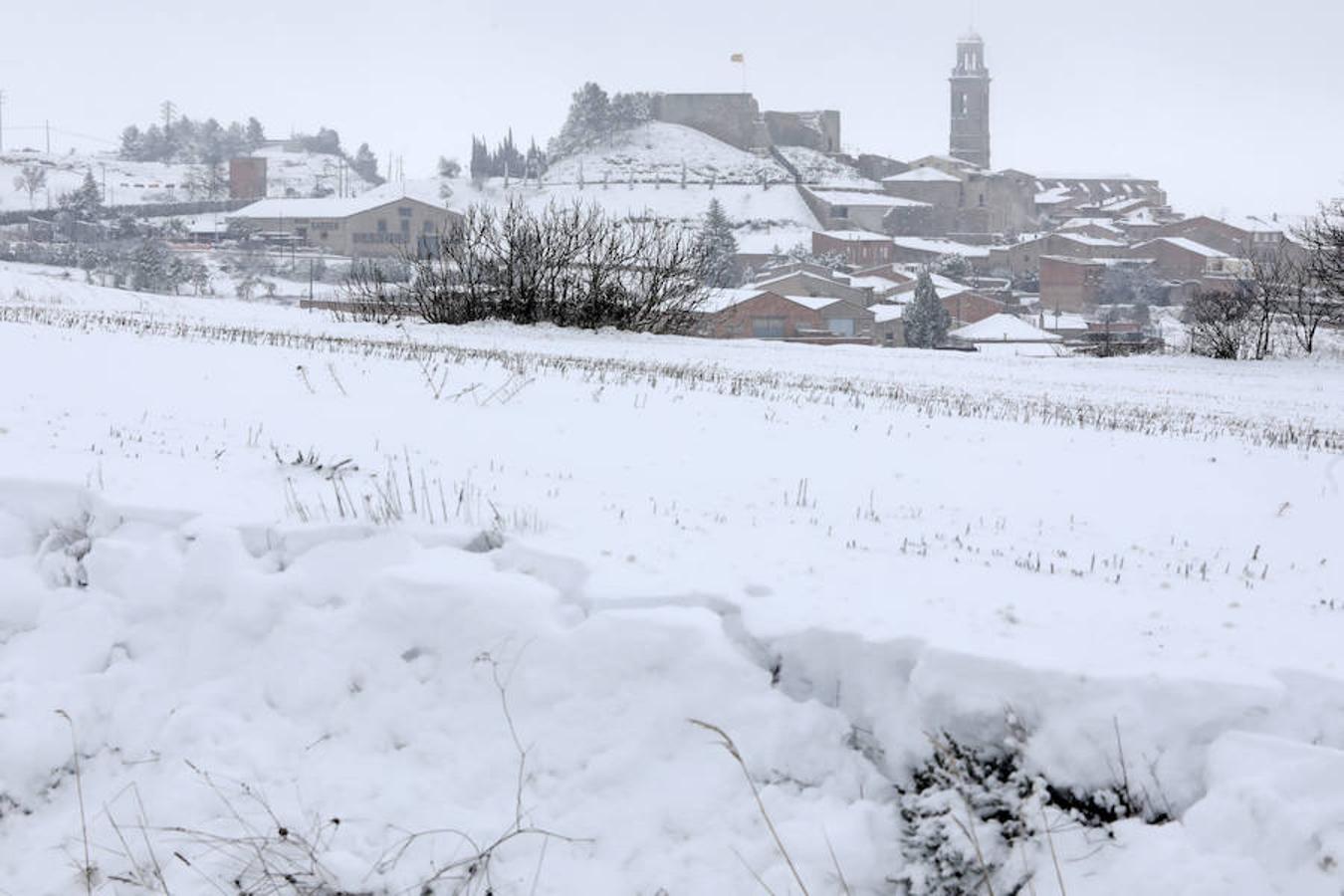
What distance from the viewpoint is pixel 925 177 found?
13775cm

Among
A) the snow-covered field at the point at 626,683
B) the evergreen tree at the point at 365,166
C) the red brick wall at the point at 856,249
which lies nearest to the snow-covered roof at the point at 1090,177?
the red brick wall at the point at 856,249

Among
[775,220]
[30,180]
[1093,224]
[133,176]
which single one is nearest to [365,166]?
[133,176]

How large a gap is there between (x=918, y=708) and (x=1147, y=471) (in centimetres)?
661

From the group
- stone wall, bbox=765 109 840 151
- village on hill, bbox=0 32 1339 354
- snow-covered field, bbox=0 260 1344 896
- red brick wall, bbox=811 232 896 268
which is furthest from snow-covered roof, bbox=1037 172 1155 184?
snow-covered field, bbox=0 260 1344 896

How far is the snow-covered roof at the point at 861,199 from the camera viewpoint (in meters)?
131

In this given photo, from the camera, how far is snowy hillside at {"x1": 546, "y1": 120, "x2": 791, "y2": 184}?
145m

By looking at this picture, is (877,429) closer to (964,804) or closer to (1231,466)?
(1231,466)

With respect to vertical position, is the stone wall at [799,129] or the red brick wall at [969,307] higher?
the stone wall at [799,129]

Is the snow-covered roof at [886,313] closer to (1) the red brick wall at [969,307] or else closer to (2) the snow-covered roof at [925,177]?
(1) the red brick wall at [969,307]

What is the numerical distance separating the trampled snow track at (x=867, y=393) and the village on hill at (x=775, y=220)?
787 inches

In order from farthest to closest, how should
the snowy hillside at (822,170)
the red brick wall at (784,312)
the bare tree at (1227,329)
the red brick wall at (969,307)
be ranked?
1. the snowy hillside at (822,170)
2. the red brick wall at (969,307)
3. the red brick wall at (784,312)
4. the bare tree at (1227,329)

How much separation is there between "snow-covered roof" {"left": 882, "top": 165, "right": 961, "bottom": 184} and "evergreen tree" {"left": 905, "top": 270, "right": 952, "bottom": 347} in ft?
243

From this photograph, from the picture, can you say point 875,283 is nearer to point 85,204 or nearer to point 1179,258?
point 1179,258

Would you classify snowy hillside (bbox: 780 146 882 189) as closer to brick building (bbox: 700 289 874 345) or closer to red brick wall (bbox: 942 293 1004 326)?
red brick wall (bbox: 942 293 1004 326)
